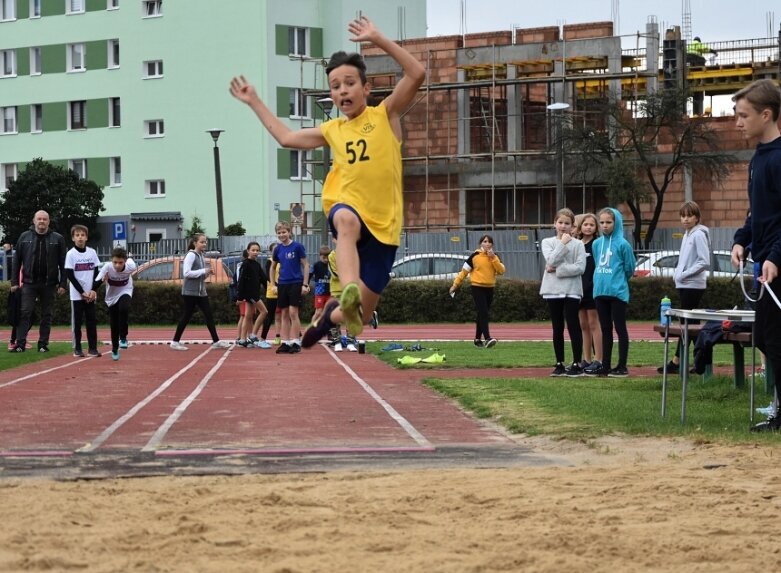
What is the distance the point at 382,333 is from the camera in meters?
26.9

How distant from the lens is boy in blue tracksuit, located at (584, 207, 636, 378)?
13531 mm

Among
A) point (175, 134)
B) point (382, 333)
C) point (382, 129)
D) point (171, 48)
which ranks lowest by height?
point (382, 333)

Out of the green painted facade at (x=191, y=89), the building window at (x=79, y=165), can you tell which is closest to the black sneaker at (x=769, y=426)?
the green painted facade at (x=191, y=89)

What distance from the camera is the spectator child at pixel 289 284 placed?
63.7 ft

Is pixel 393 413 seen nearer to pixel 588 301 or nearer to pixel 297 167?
pixel 588 301

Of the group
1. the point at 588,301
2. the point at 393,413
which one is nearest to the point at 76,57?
the point at 588,301

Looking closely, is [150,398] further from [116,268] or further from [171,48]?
[171,48]

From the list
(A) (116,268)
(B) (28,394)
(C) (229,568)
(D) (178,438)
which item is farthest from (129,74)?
(C) (229,568)

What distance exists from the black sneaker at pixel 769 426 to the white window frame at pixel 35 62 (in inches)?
2397

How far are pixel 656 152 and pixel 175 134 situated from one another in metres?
25.2

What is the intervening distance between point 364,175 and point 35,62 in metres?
61.3

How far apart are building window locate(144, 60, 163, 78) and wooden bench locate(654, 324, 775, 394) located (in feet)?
171

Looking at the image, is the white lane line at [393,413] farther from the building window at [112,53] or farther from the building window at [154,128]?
the building window at [112,53]

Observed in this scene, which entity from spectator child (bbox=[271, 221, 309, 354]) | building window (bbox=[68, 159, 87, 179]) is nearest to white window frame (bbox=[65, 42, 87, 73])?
building window (bbox=[68, 159, 87, 179])
